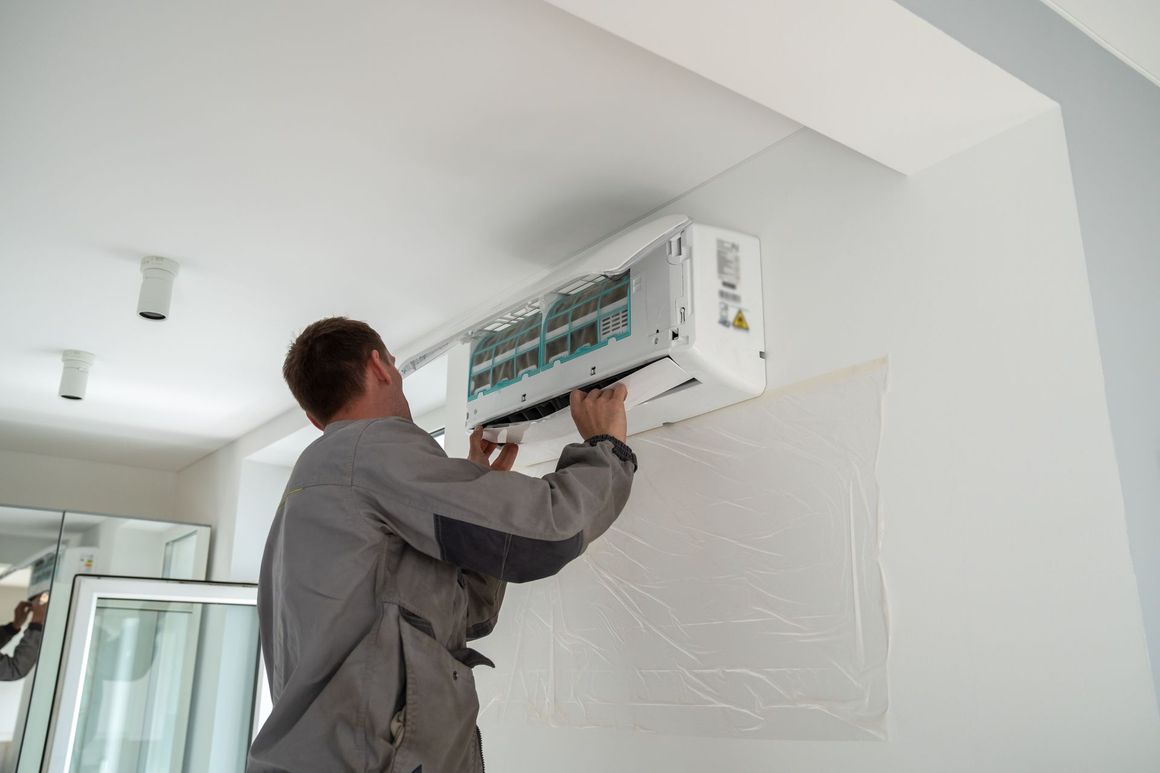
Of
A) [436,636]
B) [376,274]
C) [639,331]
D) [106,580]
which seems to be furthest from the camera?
[106,580]

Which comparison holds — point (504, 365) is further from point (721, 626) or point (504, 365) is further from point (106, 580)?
point (106, 580)

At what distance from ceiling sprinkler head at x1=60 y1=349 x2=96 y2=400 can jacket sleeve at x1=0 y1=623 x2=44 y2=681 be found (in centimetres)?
109

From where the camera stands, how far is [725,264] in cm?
175

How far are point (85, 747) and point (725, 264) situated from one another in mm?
2477

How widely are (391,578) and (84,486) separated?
12.6 ft

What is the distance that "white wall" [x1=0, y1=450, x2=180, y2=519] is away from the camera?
4242 millimetres

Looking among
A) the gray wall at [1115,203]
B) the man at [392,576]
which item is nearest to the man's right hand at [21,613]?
the man at [392,576]

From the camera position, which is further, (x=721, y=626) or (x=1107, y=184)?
(x=721, y=626)

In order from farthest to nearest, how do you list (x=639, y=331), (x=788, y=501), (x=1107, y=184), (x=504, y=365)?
(x=504, y=365) < (x=639, y=331) < (x=788, y=501) < (x=1107, y=184)

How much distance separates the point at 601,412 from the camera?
1633 millimetres

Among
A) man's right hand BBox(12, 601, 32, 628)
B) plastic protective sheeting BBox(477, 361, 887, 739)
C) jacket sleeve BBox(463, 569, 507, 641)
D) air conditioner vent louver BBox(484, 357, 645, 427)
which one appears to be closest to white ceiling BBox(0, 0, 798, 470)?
air conditioner vent louver BBox(484, 357, 645, 427)

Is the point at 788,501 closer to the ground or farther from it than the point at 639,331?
closer to the ground

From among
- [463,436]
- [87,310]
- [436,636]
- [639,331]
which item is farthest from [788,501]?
[87,310]

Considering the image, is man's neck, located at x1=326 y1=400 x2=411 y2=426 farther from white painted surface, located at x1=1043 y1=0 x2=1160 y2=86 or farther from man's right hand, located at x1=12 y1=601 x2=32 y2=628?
man's right hand, located at x1=12 y1=601 x2=32 y2=628
